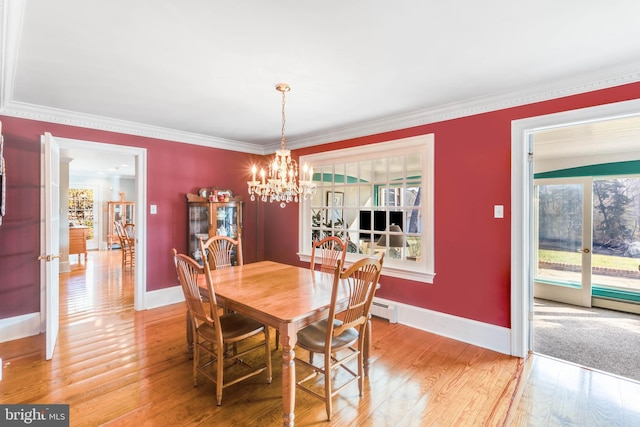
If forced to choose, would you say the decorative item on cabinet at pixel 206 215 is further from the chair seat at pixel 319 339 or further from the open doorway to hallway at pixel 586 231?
the open doorway to hallway at pixel 586 231

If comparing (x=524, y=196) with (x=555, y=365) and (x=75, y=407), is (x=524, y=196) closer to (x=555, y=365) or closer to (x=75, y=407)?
(x=555, y=365)

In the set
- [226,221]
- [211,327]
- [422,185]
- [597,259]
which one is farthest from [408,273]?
[597,259]

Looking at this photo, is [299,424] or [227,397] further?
[227,397]

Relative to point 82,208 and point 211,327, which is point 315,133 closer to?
point 211,327

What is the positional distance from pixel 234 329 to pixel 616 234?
5.08 m

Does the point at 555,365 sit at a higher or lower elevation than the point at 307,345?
lower

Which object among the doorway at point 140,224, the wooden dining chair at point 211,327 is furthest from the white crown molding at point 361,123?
the wooden dining chair at point 211,327

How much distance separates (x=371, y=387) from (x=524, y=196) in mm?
2049

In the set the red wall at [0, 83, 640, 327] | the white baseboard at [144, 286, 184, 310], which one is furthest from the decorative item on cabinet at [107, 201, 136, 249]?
the red wall at [0, 83, 640, 327]

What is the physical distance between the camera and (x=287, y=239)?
476 cm

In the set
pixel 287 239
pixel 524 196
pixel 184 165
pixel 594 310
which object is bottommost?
pixel 594 310

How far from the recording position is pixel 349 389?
2230 millimetres

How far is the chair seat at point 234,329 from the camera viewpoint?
2.16 meters

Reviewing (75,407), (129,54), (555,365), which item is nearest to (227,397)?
(75,407)
